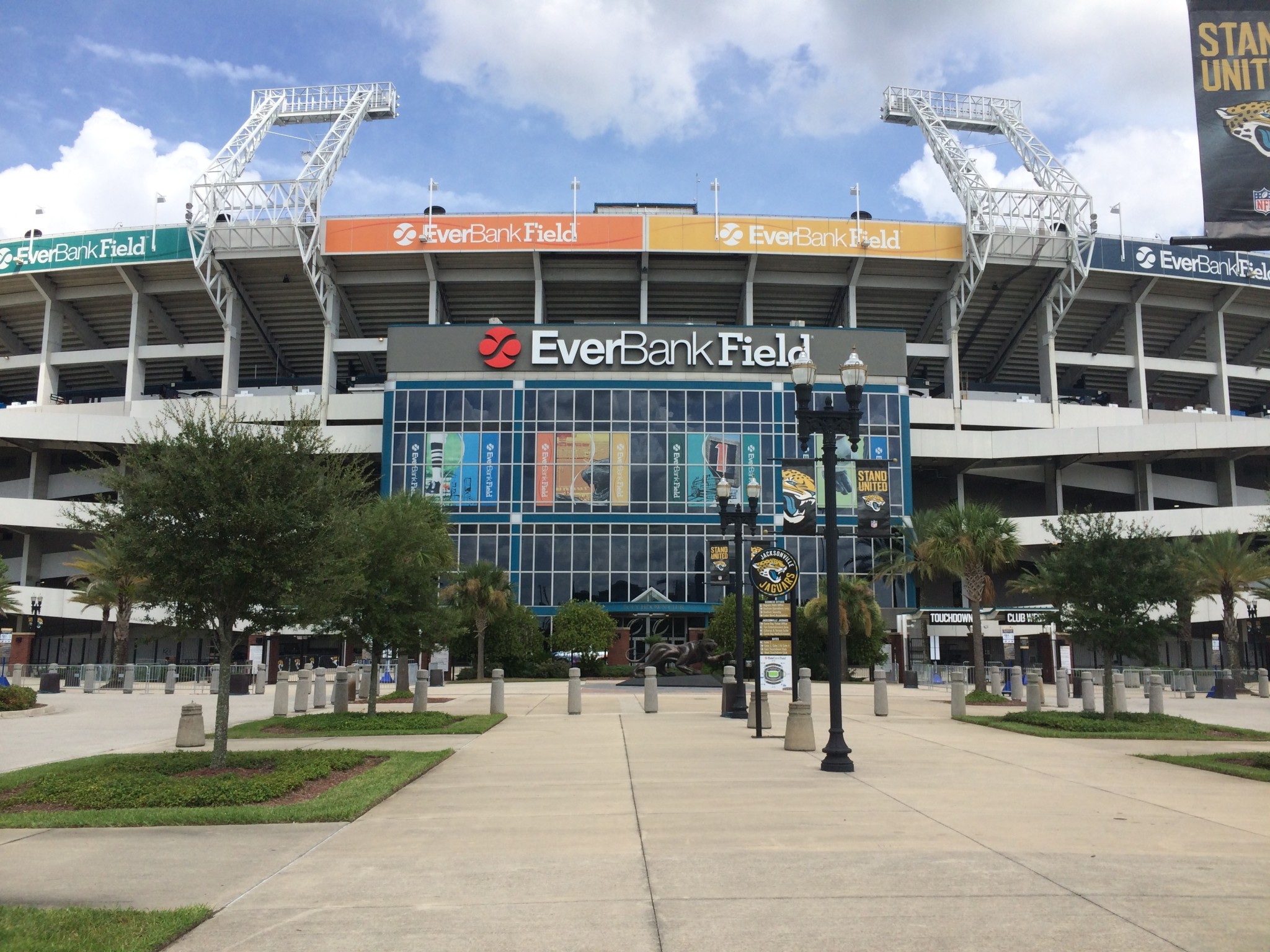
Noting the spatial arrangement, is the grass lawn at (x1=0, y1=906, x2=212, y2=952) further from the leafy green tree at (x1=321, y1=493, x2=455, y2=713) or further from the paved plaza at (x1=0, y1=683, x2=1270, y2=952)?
the leafy green tree at (x1=321, y1=493, x2=455, y2=713)

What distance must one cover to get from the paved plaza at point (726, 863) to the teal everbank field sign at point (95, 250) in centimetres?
6081

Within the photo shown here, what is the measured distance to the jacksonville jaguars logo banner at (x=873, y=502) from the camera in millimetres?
21031

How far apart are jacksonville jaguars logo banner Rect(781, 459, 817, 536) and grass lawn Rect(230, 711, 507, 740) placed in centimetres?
838

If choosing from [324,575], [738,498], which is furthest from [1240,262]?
[324,575]

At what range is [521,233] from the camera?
66000 millimetres

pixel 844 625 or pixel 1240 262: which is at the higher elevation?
pixel 1240 262

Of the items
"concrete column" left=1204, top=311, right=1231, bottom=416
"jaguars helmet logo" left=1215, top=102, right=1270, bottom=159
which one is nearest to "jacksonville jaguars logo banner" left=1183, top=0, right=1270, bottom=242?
"jaguars helmet logo" left=1215, top=102, right=1270, bottom=159

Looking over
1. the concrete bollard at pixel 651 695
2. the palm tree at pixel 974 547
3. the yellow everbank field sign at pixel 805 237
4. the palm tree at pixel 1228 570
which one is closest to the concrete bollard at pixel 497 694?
the concrete bollard at pixel 651 695

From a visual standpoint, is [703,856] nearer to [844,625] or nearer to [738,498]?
[844,625]

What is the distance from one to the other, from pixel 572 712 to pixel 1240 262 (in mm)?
63296

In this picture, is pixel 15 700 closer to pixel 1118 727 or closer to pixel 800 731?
pixel 800 731

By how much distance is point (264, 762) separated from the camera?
52.2 feet

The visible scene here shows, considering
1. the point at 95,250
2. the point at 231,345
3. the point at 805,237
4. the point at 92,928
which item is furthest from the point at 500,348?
the point at 92,928

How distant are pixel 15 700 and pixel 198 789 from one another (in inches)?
806
